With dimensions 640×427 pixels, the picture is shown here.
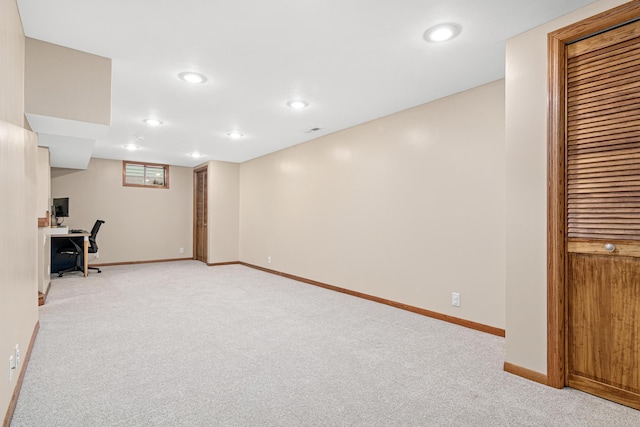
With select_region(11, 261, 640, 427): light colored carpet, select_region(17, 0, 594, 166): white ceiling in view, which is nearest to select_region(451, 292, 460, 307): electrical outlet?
select_region(11, 261, 640, 427): light colored carpet

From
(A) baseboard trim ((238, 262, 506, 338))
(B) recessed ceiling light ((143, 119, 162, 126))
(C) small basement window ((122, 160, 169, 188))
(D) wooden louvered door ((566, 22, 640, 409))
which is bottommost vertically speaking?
(A) baseboard trim ((238, 262, 506, 338))

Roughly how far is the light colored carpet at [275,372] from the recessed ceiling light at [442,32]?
236 centimetres

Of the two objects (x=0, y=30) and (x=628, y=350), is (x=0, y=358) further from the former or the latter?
(x=628, y=350)

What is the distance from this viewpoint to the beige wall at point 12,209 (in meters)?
1.67

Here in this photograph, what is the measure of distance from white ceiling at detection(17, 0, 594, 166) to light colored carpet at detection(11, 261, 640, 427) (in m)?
2.37

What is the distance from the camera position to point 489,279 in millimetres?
3270

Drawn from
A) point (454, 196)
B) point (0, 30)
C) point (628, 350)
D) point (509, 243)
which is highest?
point (0, 30)

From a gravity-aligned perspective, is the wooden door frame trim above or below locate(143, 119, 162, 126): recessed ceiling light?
below

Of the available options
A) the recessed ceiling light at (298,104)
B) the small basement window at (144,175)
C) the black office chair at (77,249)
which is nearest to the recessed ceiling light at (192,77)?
the recessed ceiling light at (298,104)

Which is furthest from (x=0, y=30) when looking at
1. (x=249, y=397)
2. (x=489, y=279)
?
(x=489, y=279)

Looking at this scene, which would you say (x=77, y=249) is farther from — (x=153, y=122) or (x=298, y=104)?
(x=298, y=104)

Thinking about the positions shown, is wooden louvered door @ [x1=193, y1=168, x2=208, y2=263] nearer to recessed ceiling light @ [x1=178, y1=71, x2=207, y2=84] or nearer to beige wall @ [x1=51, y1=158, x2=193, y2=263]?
beige wall @ [x1=51, y1=158, x2=193, y2=263]

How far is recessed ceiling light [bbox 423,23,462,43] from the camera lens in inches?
90.8

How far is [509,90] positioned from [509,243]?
110cm
